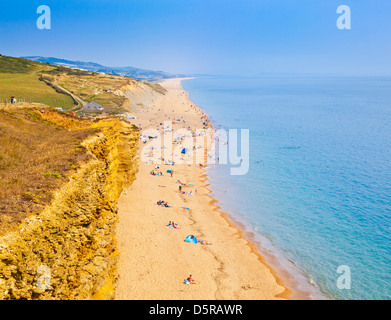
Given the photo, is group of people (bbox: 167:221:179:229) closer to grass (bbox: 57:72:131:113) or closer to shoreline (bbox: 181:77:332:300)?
shoreline (bbox: 181:77:332:300)

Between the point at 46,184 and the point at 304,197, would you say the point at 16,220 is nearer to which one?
the point at 46,184

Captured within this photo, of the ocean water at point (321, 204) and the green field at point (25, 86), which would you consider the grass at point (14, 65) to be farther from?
the ocean water at point (321, 204)

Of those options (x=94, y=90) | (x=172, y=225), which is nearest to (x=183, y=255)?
(x=172, y=225)

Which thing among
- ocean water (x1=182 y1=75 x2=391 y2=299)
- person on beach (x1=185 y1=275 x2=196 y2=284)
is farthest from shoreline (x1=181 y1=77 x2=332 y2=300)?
person on beach (x1=185 y1=275 x2=196 y2=284)

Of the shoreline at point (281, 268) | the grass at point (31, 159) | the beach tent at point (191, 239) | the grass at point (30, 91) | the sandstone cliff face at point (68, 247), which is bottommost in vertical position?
the shoreline at point (281, 268)

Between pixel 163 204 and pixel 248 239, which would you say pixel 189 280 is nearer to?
pixel 248 239

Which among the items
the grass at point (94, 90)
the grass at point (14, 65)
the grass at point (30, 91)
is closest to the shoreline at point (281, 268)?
the grass at point (94, 90)
